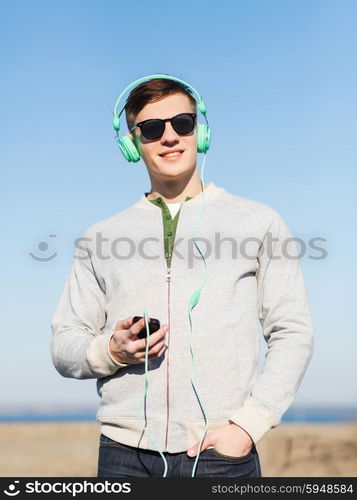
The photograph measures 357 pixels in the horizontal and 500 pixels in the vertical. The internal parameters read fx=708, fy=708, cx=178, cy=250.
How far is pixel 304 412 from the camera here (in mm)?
56469

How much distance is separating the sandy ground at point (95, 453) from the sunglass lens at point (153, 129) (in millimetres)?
6806

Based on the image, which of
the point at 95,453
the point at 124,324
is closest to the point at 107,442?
the point at 124,324

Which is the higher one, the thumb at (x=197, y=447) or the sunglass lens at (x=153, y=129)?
the sunglass lens at (x=153, y=129)

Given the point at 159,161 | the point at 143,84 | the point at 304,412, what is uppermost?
the point at 143,84

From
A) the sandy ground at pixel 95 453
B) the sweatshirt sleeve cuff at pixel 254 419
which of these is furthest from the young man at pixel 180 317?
the sandy ground at pixel 95 453

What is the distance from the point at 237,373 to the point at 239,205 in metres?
0.87

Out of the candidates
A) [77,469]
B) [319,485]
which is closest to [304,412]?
[77,469]

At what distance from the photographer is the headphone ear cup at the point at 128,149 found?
377cm

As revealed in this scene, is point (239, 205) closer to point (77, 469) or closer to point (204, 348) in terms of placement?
point (204, 348)

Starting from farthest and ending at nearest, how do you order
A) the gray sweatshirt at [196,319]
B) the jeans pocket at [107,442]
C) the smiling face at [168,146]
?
the smiling face at [168,146] < the jeans pocket at [107,442] < the gray sweatshirt at [196,319]

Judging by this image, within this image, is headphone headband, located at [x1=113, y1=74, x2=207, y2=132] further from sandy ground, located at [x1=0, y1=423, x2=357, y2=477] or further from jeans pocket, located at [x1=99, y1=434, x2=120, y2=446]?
sandy ground, located at [x1=0, y1=423, x2=357, y2=477]

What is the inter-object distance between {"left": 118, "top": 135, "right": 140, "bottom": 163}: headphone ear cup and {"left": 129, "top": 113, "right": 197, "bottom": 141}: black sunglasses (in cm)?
12

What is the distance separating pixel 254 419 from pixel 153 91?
69.0 inches

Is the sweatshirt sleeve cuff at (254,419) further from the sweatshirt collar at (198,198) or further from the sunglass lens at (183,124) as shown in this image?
the sunglass lens at (183,124)
